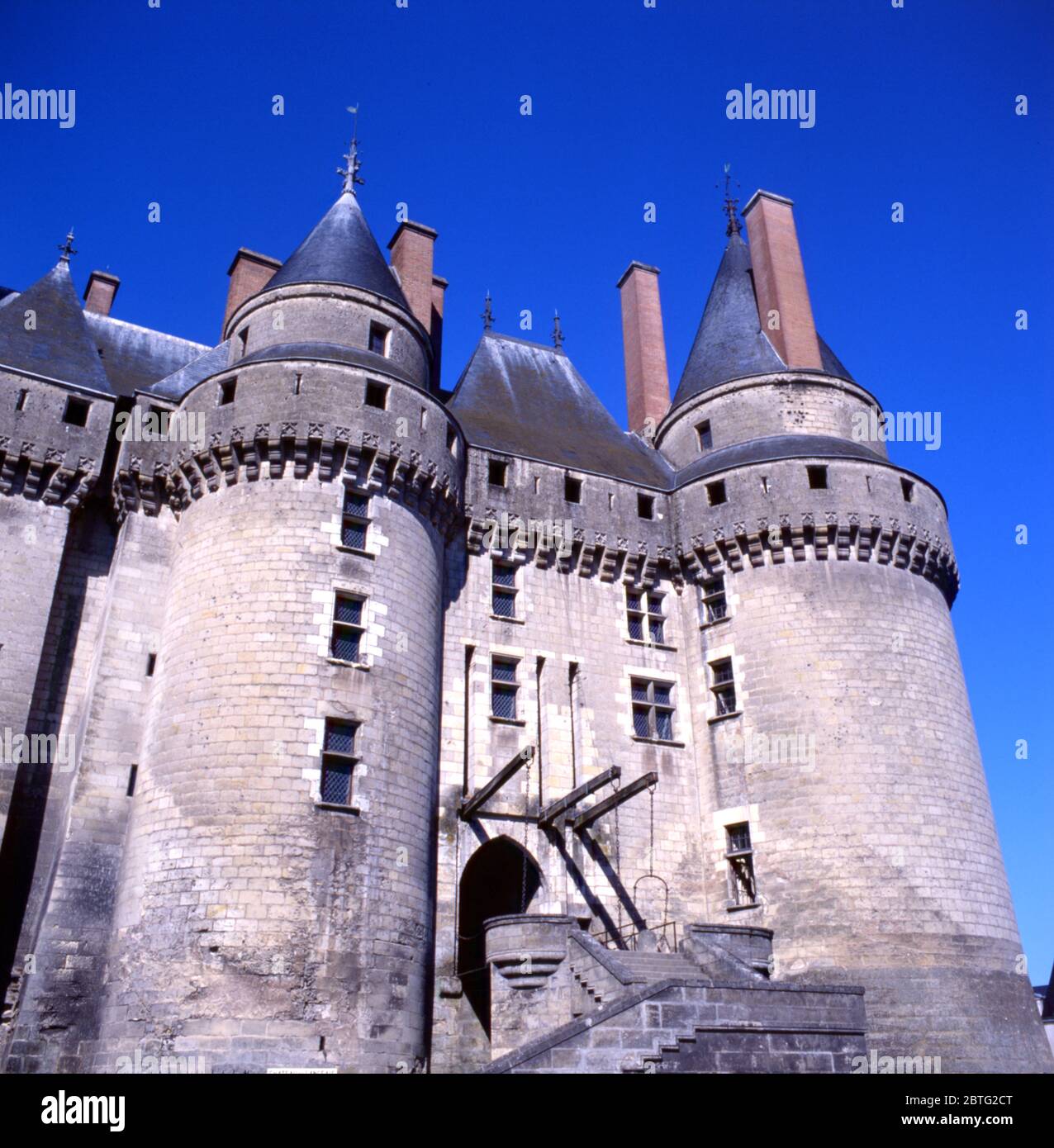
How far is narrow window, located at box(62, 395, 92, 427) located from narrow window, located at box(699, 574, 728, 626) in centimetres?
1385

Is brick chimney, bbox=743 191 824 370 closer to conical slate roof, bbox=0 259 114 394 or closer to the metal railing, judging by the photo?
the metal railing

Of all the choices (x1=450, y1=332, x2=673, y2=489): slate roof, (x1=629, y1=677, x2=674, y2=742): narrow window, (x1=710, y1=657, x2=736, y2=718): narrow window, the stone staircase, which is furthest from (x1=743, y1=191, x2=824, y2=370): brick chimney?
the stone staircase

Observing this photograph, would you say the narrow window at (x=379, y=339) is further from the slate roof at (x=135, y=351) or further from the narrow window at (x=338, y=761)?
the narrow window at (x=338, y=761)

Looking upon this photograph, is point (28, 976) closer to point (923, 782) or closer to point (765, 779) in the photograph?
point (765, 779)

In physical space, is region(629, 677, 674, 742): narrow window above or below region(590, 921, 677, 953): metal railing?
above

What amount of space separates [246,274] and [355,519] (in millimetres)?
10538

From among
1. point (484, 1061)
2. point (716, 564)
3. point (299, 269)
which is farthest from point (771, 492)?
point (484, 1061)

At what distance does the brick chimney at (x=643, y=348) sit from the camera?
29.3m

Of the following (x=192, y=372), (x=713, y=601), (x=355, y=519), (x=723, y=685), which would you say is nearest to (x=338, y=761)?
(x=355, y=519)

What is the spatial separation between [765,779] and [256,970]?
10.7 meters

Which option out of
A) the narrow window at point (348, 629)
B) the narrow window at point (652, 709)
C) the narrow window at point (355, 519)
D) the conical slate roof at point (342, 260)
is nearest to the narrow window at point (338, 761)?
the narrow window at point (348, 629)

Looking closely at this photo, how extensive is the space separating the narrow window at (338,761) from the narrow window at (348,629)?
1256 millimetres

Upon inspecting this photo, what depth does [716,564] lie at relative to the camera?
2375cm

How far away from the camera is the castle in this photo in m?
15.9
